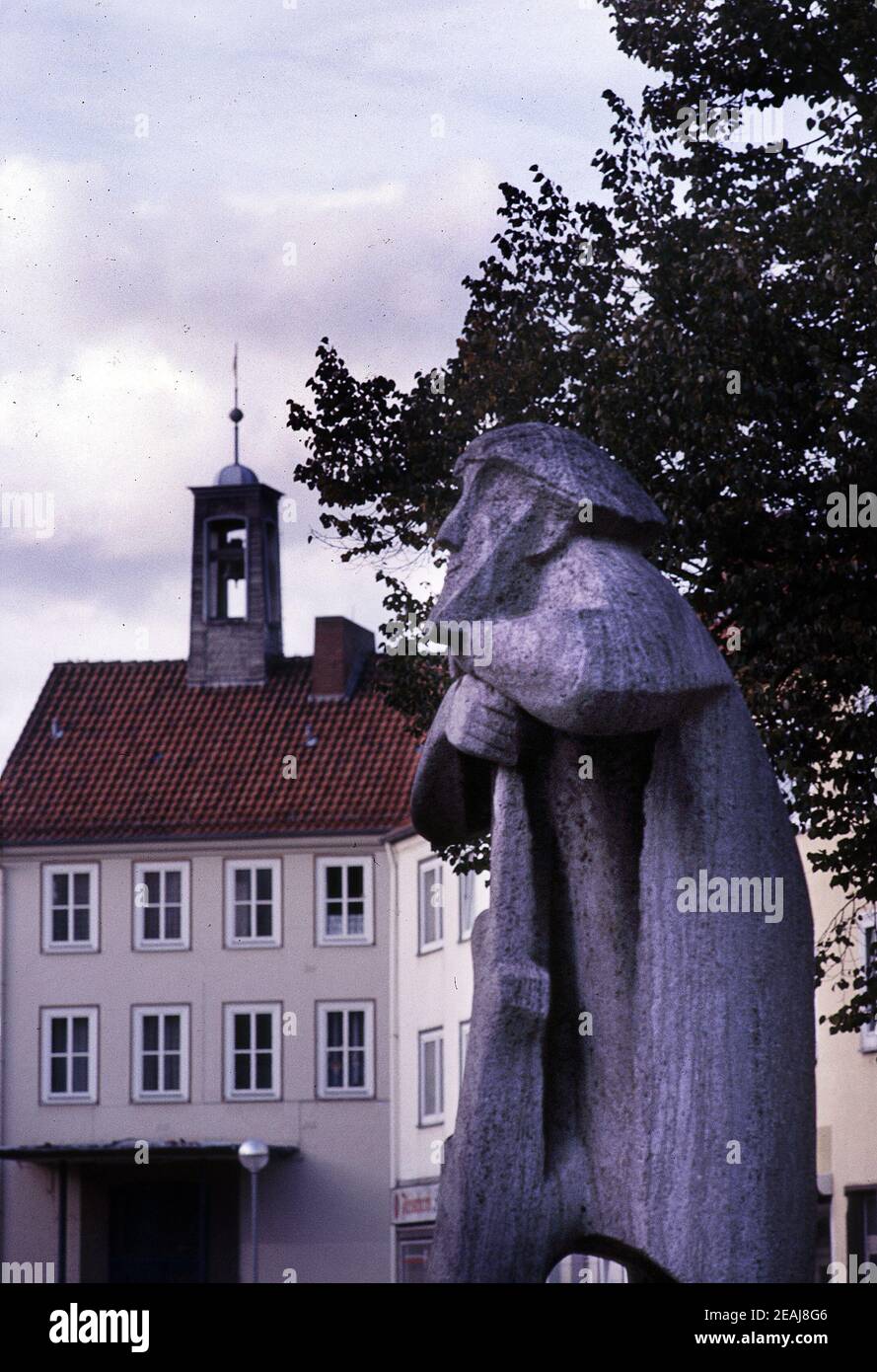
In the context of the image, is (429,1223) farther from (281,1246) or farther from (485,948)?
(485,948)

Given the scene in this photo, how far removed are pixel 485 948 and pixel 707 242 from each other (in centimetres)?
1226

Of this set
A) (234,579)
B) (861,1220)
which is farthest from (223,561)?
(861,1220)

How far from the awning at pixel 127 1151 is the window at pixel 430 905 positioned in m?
5.17

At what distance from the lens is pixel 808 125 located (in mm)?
17828

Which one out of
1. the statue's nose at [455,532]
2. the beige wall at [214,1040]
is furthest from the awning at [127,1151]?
the statue's nose at [455,532]

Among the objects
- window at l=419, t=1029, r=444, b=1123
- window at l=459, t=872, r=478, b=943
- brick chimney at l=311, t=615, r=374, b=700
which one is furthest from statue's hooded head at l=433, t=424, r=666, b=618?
brick chimney at l=311, t=615, r=374, b=700

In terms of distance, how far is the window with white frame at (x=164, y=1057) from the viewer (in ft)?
180

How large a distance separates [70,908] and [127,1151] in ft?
22.4

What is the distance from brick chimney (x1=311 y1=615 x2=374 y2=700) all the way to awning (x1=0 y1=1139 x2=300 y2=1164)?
10.4 m

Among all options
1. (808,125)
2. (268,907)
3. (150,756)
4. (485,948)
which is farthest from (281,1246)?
(485,948)

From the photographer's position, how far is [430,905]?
168 feet

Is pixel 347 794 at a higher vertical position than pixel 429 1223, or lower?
higher

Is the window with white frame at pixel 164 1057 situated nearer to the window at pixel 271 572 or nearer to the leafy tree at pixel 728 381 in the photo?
the window at pixel 271 572

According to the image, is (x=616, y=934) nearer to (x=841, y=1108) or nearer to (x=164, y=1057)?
(x=841, y=1108)
